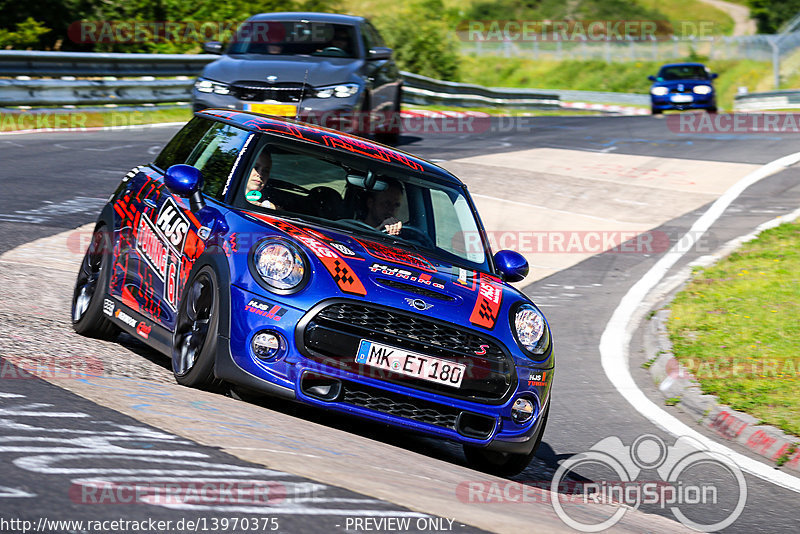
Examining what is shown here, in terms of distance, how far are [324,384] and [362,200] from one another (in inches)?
57.8

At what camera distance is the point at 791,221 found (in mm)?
14430

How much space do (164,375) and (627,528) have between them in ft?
8.87

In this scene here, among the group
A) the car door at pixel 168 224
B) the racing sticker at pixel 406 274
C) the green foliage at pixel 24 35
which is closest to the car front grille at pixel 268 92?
the car door at pixel 168 224

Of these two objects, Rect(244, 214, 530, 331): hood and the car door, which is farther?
the car door

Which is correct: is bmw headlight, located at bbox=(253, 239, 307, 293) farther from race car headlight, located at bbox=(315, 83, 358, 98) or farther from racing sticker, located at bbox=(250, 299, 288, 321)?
race car headlight, located at bbox=(315, 83, 358, 98)

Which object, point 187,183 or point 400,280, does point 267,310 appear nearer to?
point 400,280

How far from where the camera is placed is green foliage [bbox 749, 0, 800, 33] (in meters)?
71.6

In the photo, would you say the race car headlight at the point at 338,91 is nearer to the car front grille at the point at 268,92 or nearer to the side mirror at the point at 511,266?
the car front grille at the point at 268,92

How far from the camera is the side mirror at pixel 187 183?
6.06 metres

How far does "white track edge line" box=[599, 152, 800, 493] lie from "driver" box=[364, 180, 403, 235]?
2389 mm

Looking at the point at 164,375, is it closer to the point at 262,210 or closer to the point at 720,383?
the point at 262,210

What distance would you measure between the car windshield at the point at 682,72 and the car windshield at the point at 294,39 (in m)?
18.8

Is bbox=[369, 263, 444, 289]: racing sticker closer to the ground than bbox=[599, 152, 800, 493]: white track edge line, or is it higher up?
higher up

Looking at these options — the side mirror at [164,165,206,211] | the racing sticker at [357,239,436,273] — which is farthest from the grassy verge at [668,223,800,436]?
the side mirror at [164,165,206,211]
